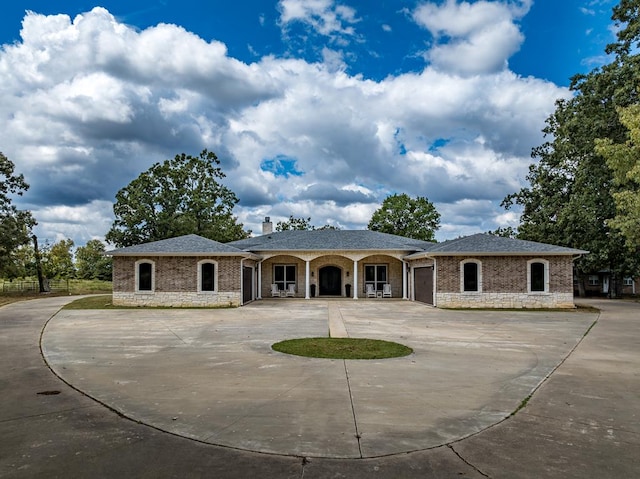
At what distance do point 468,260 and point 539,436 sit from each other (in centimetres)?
1638

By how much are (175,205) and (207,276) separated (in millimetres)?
17951

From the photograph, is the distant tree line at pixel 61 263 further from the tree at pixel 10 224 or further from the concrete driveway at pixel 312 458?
the concrete driveway at pixel 312 458

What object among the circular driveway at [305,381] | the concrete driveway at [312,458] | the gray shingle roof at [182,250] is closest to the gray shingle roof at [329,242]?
the gray shingle roof at [182,250]

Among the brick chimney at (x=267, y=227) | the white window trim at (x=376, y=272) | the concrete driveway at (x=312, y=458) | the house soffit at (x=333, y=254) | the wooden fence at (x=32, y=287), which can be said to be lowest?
the wooden fence at (x=32, y=287)

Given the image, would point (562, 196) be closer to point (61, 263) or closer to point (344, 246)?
point (344, 246)

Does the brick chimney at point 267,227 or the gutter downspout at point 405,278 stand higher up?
the brick chimney at point 267,227

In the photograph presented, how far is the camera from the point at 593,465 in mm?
3740

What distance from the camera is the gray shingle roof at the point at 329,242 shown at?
24812 millimetres

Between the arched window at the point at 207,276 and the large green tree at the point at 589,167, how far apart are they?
62.6 ft

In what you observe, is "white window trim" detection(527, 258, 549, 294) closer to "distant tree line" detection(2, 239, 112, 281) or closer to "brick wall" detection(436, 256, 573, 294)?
"brick wall" detection(436, 256, 573, 294)

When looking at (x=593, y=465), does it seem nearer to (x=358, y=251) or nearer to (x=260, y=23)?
(x=260, y=23)

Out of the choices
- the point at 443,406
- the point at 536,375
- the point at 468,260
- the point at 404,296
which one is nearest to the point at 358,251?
the point at 404,296

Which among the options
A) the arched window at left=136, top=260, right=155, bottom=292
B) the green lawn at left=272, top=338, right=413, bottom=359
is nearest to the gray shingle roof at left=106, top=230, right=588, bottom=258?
the arched window at left=136, top=260, right=155, bottom=292

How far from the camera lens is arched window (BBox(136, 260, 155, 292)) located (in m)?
20.8
